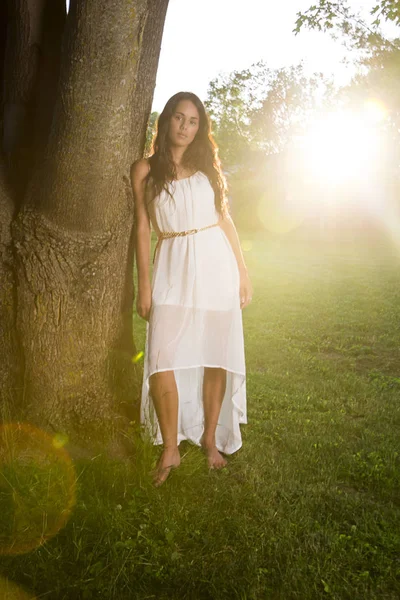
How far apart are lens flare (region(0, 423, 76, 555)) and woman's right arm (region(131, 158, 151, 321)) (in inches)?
42.0

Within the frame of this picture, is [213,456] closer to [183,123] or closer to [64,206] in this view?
[64,206]

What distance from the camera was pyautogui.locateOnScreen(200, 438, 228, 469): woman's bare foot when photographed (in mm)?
3627

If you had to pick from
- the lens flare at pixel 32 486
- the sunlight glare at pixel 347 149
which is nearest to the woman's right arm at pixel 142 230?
the lens flare at pixel 32 486

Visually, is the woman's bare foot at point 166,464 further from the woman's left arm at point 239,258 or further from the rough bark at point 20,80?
the rough bark at point 20,80

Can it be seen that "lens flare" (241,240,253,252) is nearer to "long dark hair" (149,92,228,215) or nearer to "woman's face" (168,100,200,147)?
"long dark hair" (149,92,228,215)

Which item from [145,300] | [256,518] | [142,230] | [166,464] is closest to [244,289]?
[145,300]

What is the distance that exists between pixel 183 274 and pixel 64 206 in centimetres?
90

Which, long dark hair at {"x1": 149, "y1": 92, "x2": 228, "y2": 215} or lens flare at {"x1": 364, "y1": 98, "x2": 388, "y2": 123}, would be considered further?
lens flare at {"x1": 364, "y1": 98, "x2": 388, "y2": 123}

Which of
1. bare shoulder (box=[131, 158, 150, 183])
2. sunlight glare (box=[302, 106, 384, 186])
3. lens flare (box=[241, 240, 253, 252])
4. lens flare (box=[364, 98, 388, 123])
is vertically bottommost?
lens flare (box=[241, 240, 253, 252])

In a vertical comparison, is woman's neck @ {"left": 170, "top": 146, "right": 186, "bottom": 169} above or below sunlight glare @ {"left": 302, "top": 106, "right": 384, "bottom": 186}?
below

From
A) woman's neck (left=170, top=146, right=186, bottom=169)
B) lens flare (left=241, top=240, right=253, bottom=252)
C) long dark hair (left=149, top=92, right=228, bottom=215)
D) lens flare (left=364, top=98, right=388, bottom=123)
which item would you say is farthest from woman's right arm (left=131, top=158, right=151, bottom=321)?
lens flare (left=364, top=98, right=388, bottom=123)

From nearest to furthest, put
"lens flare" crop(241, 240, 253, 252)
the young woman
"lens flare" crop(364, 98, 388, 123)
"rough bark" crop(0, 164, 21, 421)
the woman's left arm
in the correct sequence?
"rough bark" crop(0, 164, 21, 421)
the young woman
the woman's left arm
"lens flare" crop(241, 240, 253, 252)
"lens flare" crop(364, 98, 388, 123)

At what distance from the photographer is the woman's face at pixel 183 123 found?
11.6ft

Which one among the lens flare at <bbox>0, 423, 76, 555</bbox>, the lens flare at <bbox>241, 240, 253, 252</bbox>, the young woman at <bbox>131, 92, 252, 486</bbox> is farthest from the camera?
the lens flare at <bbox>241, 240, 253, 252</bbox>
